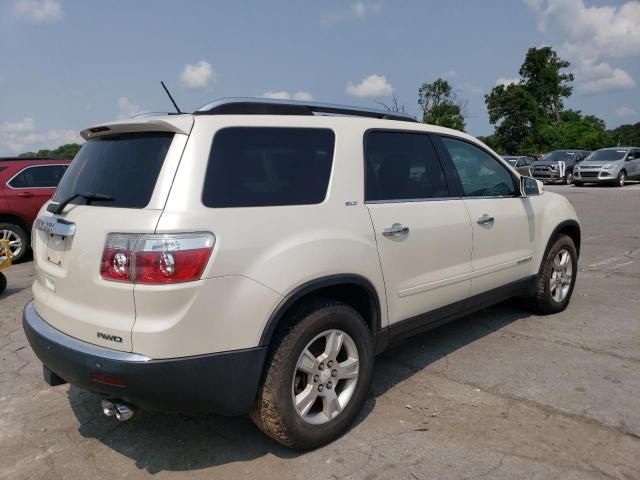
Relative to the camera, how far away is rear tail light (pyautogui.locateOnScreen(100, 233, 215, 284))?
7.88 feet

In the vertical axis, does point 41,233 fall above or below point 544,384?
above

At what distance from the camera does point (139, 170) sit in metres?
2.71

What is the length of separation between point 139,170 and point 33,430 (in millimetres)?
1854

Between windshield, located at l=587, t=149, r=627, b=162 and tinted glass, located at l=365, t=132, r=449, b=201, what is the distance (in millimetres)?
21887

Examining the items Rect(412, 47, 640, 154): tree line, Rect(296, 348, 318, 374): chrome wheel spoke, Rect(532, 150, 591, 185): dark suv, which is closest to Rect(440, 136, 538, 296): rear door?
Rect(296, 348, 318, 374): chrome wheel spoke

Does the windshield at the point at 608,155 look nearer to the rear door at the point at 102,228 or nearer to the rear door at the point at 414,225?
the rear door at the point at 414,225

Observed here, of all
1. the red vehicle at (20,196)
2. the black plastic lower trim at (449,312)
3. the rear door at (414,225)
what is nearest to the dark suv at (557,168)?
the red vehicle at (20,196)

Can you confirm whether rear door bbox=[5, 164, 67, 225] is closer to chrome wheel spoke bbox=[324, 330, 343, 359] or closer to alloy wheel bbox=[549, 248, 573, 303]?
chrome wheel spoke bbox=[324, 330, 343, 359]

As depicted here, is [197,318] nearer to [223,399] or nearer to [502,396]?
[223,399]

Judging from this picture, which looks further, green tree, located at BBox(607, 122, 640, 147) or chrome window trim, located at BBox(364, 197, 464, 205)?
green tree, located at BBox(607, 122, 640, 147)

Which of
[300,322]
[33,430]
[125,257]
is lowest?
[33,430]

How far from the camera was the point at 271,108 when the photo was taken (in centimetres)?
307

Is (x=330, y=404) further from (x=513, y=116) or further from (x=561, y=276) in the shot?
(x=513, y=116)

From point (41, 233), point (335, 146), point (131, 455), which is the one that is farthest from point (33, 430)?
point (335, 146)
